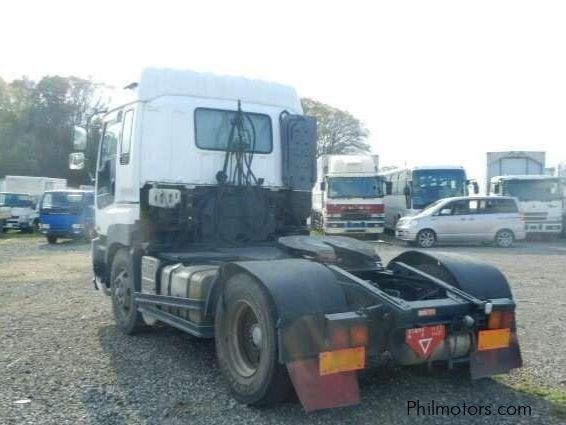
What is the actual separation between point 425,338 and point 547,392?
1.31m

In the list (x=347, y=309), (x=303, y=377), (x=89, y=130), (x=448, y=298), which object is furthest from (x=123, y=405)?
(x=89, y=130)

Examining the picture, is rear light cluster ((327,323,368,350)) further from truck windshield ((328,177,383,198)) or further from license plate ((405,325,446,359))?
truck windshield ((328,177,383,198))

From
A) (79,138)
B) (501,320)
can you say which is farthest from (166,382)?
(79,138)

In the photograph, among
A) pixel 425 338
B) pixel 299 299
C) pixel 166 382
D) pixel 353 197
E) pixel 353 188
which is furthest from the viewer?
pixel 353 188

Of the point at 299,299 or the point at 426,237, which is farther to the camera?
the point at 426,237

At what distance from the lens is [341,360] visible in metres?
4.48

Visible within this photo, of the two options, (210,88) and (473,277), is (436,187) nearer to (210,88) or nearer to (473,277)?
(210,88)

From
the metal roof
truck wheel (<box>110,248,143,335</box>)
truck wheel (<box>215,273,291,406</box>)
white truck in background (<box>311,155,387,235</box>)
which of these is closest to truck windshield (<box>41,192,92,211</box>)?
white truck in background (<box>311,155,387,235</box>)

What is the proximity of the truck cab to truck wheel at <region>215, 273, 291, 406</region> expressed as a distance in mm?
24851

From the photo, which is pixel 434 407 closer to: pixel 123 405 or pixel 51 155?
pixel 123 405

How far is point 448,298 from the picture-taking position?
5.18 meters

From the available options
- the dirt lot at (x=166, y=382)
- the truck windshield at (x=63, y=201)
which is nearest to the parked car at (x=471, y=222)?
the truck windshield at (x=63, y=201)

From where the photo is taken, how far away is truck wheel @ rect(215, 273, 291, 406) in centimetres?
459

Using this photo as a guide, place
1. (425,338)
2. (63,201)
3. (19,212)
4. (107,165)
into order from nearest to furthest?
(425,338) < (107,165) < (63,201) < (19,212)
